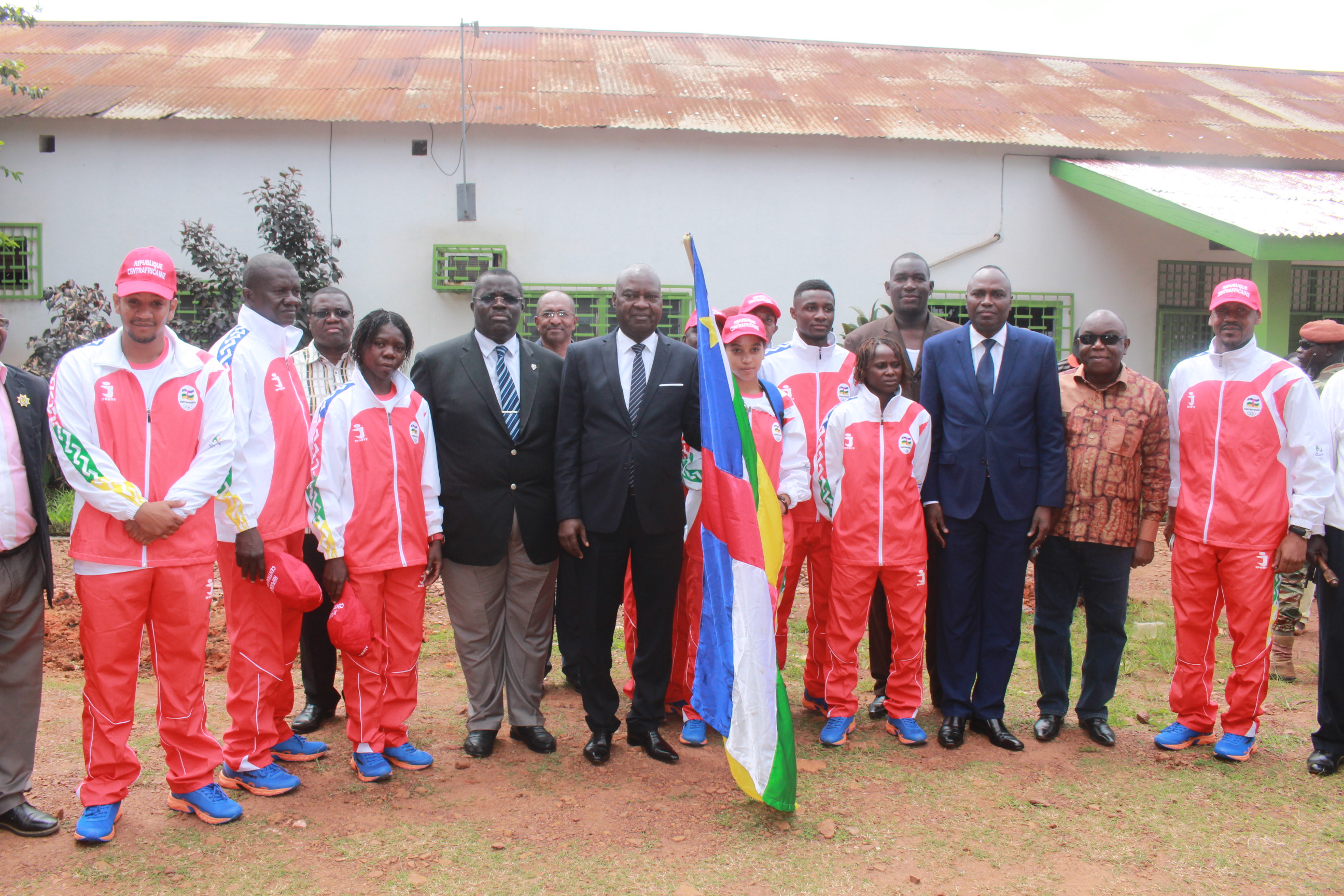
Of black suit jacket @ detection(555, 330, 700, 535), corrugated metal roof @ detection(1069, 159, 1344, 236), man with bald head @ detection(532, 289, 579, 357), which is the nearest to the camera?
black suit jacket @ detection(555, 330, 700, 535)

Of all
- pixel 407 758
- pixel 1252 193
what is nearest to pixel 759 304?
pixel 407 758

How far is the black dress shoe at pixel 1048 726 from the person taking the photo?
4738 millimetres

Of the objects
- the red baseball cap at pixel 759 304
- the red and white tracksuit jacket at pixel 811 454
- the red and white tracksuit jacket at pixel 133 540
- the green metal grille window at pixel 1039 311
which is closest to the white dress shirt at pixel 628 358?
the red and white tracksuit jacket at pixel 811 454

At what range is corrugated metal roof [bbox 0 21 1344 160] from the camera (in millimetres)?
10688

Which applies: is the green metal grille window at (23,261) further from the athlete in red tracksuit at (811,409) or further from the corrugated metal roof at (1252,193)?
the corrugated metal roof at (1252,193)

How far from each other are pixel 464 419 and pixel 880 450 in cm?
200

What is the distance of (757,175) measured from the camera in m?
11.0

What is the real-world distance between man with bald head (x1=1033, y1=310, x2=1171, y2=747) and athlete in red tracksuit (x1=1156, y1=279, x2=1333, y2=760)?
0.15 m

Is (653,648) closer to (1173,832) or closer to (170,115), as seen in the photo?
(1173,832)

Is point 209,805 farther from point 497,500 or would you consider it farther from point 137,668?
point 497,500

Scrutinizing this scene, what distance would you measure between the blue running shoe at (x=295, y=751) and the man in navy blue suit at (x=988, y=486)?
300 centimetres

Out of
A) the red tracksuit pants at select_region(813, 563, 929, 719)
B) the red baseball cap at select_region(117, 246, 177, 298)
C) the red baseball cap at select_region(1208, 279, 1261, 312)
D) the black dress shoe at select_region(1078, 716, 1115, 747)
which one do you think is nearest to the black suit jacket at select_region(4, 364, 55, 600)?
the red baseball cap at select_region(117, 246, 177, 298)

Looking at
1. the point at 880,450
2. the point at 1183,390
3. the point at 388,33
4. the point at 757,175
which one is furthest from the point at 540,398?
the point at 388,33

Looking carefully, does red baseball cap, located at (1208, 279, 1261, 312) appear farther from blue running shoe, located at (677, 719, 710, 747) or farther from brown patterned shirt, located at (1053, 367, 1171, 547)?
blue running shoe, located at (677, 719, 710, 747)
